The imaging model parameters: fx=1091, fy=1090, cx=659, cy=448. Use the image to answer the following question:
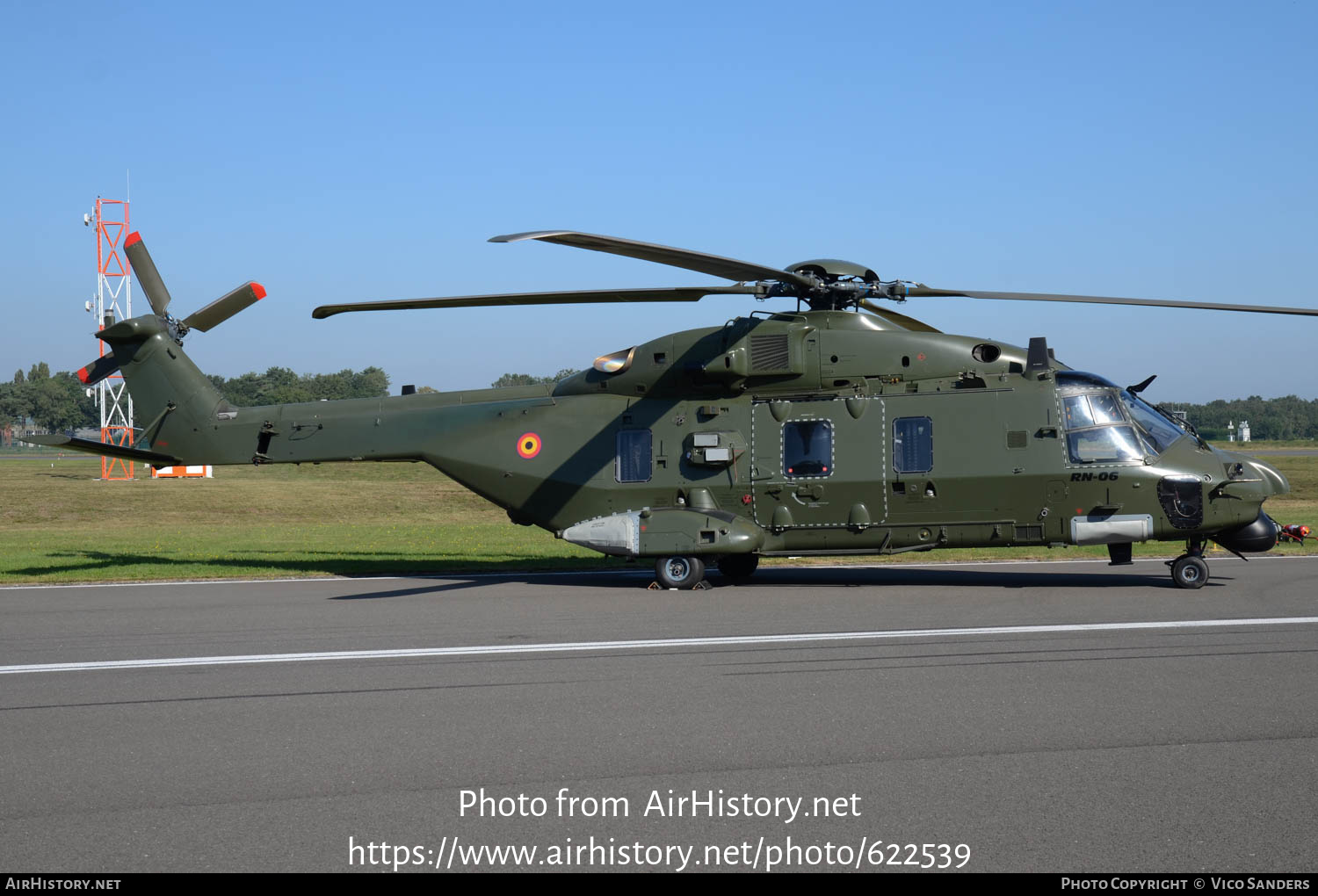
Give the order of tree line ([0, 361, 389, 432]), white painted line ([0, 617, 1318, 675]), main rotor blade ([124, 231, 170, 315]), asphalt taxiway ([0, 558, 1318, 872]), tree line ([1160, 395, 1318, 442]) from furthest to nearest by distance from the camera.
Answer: tree line ([1160, 395, 1318, 442]) → tree line ([0, 361, 389, 432]) → main rotor blade ([124, 231, 170, 315]) → white painted line ([0, 617, 1318, 675]) → asphalt taxiway ([0, 558, 1318, 872])

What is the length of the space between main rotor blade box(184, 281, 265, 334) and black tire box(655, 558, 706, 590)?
320 inches

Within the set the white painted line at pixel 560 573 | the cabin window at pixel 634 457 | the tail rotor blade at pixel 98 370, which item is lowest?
the white painted line at pixel 560 573

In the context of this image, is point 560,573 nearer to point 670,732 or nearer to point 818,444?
point 818,444

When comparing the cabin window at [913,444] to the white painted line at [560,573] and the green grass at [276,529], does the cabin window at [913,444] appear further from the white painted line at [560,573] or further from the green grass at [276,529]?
the green grass at [276,529]

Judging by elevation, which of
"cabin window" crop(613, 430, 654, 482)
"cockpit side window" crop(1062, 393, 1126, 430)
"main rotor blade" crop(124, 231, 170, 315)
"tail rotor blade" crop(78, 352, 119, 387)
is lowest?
"cabin window" crop(613, 430, 654, 482)

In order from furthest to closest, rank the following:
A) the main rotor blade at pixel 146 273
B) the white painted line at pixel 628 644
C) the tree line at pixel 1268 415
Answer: the tree line at pixel 1268 415 → the main rotor blade at pixel 146 273 → the white painted line at pixel 628 644

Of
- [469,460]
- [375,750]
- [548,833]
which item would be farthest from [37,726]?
[469,460]

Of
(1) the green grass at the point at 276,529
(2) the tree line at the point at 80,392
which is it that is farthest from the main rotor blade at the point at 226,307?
(2) the tree line at the point at 80,392

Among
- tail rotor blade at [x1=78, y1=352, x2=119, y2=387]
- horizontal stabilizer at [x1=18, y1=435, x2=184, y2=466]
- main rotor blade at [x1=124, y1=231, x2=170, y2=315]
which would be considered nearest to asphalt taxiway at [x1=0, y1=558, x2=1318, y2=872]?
horizontal stabilizer at [x1=18, y1=435, x2=184, y2=466]

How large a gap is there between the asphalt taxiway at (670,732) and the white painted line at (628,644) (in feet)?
0.18

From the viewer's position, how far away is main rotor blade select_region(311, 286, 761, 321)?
45.7ft

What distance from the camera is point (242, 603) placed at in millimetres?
13906

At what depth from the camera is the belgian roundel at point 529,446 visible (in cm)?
1642

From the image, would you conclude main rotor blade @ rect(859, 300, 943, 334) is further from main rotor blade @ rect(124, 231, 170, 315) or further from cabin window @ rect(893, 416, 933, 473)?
main rotor blade @ rect(124, 231, 170, 315)
